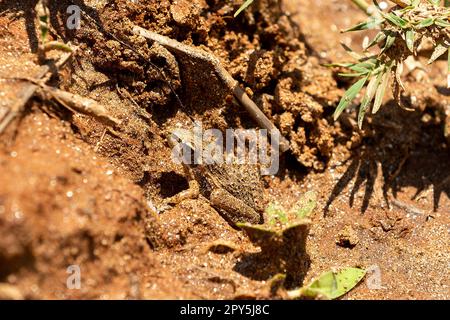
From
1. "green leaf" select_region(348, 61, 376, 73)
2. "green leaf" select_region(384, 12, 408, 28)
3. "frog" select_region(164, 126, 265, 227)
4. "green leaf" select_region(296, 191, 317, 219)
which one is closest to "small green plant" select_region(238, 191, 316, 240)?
"green leaf" select_region(296, 191, 317, 219)

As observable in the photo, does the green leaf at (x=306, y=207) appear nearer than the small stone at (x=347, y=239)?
Yes

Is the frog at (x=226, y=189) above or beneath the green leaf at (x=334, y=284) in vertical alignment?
above

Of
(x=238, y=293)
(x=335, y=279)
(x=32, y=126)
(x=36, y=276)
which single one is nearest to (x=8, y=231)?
(x=36, y=276)

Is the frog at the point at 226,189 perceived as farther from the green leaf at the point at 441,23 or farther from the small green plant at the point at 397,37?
the green leaf at the point at 441,23

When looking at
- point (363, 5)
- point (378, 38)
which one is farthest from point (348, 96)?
point (363, 5)

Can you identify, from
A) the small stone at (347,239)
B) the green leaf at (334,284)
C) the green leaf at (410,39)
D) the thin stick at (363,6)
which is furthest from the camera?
the thin stick at (363,6)

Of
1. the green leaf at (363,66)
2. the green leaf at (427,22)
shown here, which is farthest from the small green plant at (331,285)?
the green leaf at (427,22)
